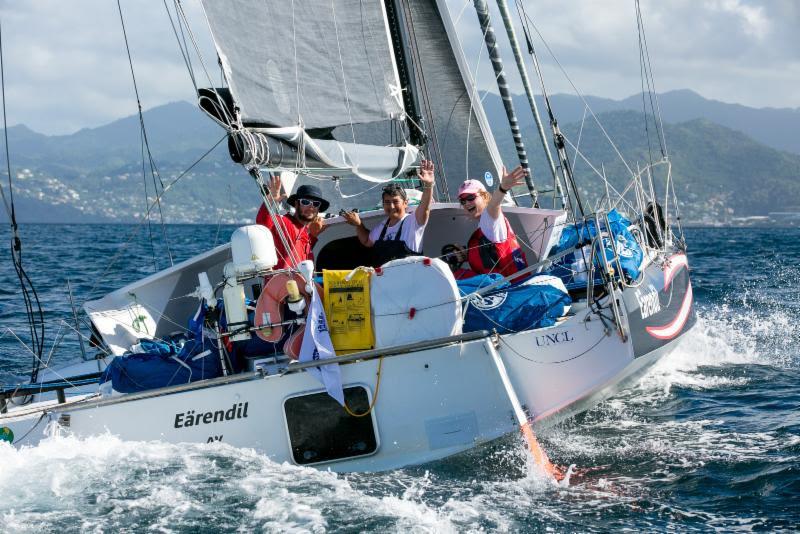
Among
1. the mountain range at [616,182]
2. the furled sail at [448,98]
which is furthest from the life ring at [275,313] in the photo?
the mountain range at [616,182]

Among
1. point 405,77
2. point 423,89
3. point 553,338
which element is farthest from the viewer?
point 423,89

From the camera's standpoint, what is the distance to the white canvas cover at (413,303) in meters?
5.21

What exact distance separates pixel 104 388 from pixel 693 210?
11064cm

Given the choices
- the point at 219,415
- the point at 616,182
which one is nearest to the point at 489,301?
the point at 219,415

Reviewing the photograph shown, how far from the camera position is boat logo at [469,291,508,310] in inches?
217

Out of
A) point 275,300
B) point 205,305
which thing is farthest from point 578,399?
point 205,305

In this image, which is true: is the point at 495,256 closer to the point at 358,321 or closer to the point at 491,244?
the point at 491,244

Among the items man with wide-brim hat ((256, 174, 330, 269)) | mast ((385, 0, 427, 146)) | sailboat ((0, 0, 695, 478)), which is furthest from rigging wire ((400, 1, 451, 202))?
man with wide-brim hat ((256, 174, 330, 269))

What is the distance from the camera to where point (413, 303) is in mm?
5219

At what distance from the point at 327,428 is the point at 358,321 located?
1.91 ft

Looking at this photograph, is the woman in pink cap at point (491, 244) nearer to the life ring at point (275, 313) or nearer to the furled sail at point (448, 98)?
the life ring at point (275, 313)

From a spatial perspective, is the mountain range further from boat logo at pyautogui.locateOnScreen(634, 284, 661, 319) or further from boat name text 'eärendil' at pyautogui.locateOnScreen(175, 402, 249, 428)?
boat name text 'eärendil' at pyautogui.locateOnScreen(175, 402, 249, 428)

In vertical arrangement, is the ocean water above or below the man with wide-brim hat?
below

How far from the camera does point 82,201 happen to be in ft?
491
